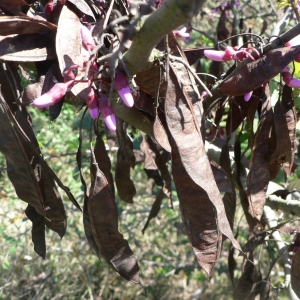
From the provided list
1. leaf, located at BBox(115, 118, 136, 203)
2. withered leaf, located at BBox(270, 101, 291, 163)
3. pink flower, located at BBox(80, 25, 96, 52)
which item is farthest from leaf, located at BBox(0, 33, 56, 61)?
withered leaf, located at BBox(270, 101, 291, 163)

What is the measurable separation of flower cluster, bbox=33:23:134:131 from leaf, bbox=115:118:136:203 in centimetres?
60

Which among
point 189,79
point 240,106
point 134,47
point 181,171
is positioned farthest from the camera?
point 240,106

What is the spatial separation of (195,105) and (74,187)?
340 centimetres

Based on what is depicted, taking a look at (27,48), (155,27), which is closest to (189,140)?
(155,27)

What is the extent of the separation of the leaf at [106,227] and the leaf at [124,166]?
19.1 inches

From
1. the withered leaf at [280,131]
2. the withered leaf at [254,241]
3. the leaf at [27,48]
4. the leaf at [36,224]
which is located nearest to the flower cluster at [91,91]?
the leaf at [27,48]

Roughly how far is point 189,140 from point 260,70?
305mm

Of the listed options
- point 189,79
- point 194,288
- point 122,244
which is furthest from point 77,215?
point 189,79

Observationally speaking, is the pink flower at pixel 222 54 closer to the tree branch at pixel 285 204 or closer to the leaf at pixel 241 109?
the leaf at pixel 241 109

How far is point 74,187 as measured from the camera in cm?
442

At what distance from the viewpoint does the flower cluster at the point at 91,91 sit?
975 millimetres

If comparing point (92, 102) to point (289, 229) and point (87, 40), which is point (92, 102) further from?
point (289, 229)

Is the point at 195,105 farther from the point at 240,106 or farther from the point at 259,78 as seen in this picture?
the point at 240,106

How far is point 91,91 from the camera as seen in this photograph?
1.01 metres
